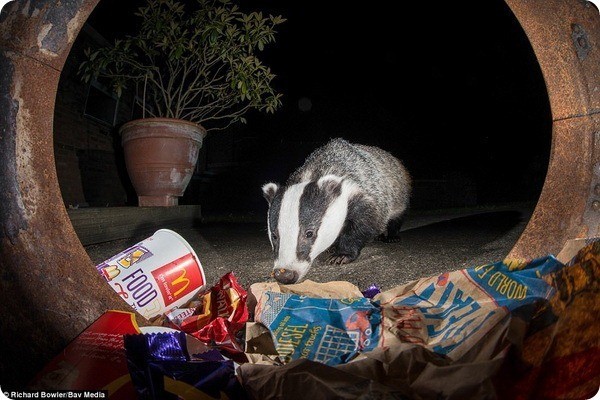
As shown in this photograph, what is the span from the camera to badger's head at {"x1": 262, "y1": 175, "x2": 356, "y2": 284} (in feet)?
7.45

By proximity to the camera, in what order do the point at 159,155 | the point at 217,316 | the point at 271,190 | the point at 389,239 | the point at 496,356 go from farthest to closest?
the point at 159,155, the point at 389,239, the point at 271,190, the point at 217,316, the point at 496,356

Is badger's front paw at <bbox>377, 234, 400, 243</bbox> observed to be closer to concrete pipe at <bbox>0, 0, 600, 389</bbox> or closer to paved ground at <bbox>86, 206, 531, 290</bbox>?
paved ground at <bbox>86, 206, 531, 290</bbox>

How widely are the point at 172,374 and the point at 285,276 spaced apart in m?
1.20

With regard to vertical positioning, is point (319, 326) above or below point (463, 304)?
below

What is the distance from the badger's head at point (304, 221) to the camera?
7.45 ft

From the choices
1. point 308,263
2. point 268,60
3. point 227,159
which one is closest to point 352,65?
point 268,60

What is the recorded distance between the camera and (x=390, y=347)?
0.99 m

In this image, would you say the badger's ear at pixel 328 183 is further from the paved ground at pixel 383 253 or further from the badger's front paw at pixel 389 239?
the badger's front paw at pixel 389 239

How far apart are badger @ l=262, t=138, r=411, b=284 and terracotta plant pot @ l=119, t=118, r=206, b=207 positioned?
1654 mm

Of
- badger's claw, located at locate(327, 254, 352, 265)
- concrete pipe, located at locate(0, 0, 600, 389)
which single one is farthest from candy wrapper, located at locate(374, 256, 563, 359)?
badger's claw, located at locate(327, 254, 352, 265)

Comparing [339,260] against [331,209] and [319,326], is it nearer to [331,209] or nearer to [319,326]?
[331,209]

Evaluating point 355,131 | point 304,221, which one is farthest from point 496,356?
point 355,131

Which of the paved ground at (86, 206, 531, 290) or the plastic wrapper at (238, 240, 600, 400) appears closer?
the plastic wrapper at (238, 240, 600, 400)

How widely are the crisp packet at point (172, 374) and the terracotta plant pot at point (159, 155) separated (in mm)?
3423
